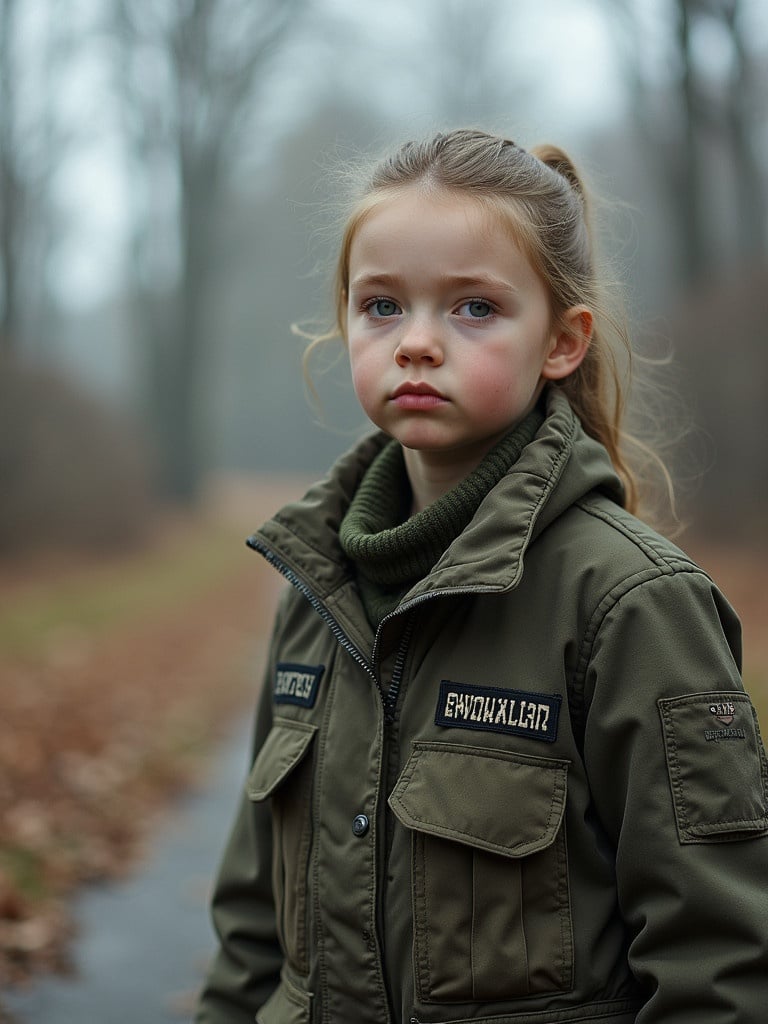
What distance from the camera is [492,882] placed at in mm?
1828

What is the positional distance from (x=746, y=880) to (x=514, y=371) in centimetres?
93

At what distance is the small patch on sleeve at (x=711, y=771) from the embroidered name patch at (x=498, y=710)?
0.19 meters

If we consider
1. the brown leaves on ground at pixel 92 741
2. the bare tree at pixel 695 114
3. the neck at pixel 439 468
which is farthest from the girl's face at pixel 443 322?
the bare tree at pixel 695 114

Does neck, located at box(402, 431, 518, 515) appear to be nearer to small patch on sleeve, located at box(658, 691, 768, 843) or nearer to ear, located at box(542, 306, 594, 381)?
ear, located at box(542, 306, 594, 381)

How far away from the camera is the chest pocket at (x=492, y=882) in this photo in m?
1.81

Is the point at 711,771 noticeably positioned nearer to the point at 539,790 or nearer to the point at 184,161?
the point at 539,790

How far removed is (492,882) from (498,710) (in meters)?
0.28

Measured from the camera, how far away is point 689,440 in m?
10.3

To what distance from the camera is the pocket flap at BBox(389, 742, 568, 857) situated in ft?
5.94

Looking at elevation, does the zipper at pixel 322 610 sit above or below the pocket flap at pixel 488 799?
above

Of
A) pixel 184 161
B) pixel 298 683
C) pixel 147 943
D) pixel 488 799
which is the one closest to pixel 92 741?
pixel 147 943

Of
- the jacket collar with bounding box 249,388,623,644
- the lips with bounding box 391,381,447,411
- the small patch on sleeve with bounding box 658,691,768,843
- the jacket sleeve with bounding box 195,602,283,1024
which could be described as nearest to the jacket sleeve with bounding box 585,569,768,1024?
the small patch on sleeve with bounding box 658,691,768,843

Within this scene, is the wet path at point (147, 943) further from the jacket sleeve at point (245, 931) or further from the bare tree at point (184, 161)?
the bare tree at point (184, 161)

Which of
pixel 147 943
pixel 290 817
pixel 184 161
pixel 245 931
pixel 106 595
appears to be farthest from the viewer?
pixel 184 161
